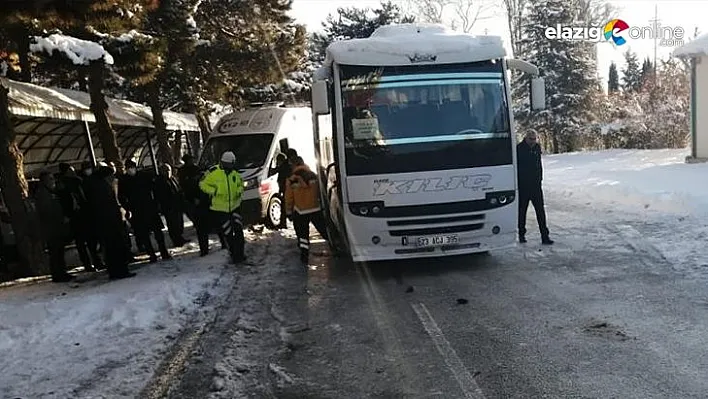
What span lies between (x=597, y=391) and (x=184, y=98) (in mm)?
19395

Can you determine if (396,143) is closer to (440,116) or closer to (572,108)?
(440,116)

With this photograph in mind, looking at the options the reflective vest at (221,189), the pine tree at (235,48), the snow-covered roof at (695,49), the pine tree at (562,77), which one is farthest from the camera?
the pine tree at (562,77)

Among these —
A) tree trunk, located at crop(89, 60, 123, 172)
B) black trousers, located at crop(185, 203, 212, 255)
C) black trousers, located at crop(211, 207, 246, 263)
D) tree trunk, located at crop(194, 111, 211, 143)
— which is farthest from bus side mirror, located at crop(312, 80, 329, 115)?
tree trunk, located at crop(194, 111, 211, 143)

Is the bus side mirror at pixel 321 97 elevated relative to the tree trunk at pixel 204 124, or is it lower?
lower

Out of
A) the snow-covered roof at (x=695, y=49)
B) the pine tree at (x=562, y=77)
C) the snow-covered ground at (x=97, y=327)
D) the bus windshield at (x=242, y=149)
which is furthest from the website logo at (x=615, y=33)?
the snow-covered ground at (x=97, y=327)

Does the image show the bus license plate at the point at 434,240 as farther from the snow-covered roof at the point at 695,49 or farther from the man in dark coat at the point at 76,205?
the snow-covered roof at the point at 695,49

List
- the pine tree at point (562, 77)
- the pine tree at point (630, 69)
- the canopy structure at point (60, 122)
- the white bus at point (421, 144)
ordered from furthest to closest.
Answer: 1. the pine tree at point (630, 69)
2. the pine tree at point (562, 77)
3. the canopy structure at point (60, 122)
4. the white bus at point (421, 144)

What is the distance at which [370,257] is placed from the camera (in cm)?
896

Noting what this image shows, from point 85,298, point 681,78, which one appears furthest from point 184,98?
point 681,78

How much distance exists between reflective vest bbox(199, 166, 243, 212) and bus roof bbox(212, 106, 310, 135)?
5610 millimetres

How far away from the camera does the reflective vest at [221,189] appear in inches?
423

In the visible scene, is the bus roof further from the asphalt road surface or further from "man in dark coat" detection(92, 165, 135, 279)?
the asphalt road surface

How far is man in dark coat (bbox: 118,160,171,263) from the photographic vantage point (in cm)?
1137

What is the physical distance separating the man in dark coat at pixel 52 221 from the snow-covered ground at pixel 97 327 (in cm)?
29
